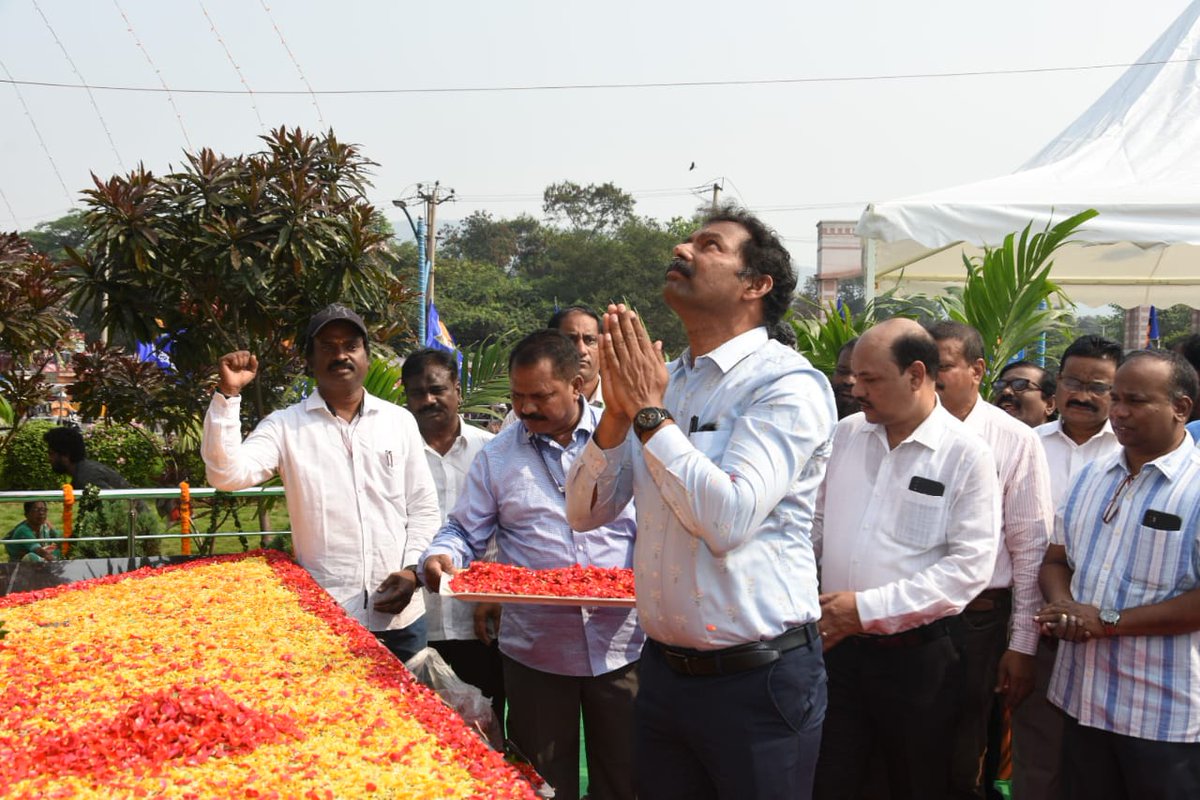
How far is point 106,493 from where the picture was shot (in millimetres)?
6172

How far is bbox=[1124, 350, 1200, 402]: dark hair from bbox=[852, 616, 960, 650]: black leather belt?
3.37ft

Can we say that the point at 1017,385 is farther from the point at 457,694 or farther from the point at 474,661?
the point at 457,694

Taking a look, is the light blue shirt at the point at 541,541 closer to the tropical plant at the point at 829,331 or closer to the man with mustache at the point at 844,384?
the man with mustache at the point at 844,384

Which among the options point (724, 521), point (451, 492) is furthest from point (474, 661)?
point (724, 521)

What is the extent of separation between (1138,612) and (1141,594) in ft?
0.25

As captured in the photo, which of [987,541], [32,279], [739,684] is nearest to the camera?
[739,684]

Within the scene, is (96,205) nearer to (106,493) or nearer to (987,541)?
(106,493)

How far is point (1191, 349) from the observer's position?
191 inches

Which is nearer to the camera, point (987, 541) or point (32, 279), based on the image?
point (987, 541)

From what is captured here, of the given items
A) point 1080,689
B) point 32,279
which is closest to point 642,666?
point 1080,689

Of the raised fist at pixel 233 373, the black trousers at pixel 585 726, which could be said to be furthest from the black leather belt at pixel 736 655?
the raised fist at pixel 233 373

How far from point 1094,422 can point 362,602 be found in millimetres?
3289

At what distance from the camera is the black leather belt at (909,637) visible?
3.63m

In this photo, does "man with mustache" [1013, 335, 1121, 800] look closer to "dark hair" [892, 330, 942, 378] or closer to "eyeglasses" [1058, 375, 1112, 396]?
"eyeglasses" [1058, 375, 1112, 396]
